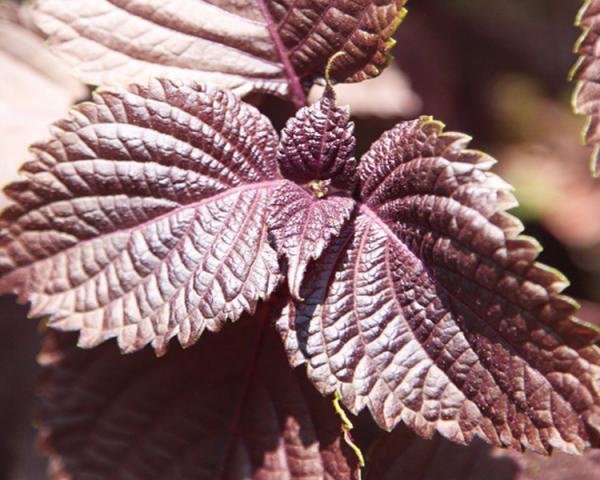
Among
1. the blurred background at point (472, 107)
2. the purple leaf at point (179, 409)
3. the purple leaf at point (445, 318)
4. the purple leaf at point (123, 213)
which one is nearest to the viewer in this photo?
the purple leaf at point (445, 318)

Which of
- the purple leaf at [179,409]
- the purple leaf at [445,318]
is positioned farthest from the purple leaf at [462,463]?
the purple leaf at [445,318]

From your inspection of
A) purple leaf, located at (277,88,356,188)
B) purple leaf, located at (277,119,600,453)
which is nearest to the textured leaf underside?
purple leaf, located at (277,119,600,453)

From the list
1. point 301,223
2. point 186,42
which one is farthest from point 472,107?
point 301,223

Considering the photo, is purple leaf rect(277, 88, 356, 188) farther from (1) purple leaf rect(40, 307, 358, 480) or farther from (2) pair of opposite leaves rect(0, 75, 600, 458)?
(1) purple leaf rect(40, 307, 358, 480)

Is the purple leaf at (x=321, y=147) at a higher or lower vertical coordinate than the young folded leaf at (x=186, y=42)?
lower

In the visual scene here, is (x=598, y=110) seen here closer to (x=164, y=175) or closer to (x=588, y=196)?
(x=164, y=175)

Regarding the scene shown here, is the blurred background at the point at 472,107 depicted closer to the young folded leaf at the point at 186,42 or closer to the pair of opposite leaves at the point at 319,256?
the young folded leaf at the point at 186,42

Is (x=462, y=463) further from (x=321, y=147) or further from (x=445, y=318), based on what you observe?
(x=321, y=147)
